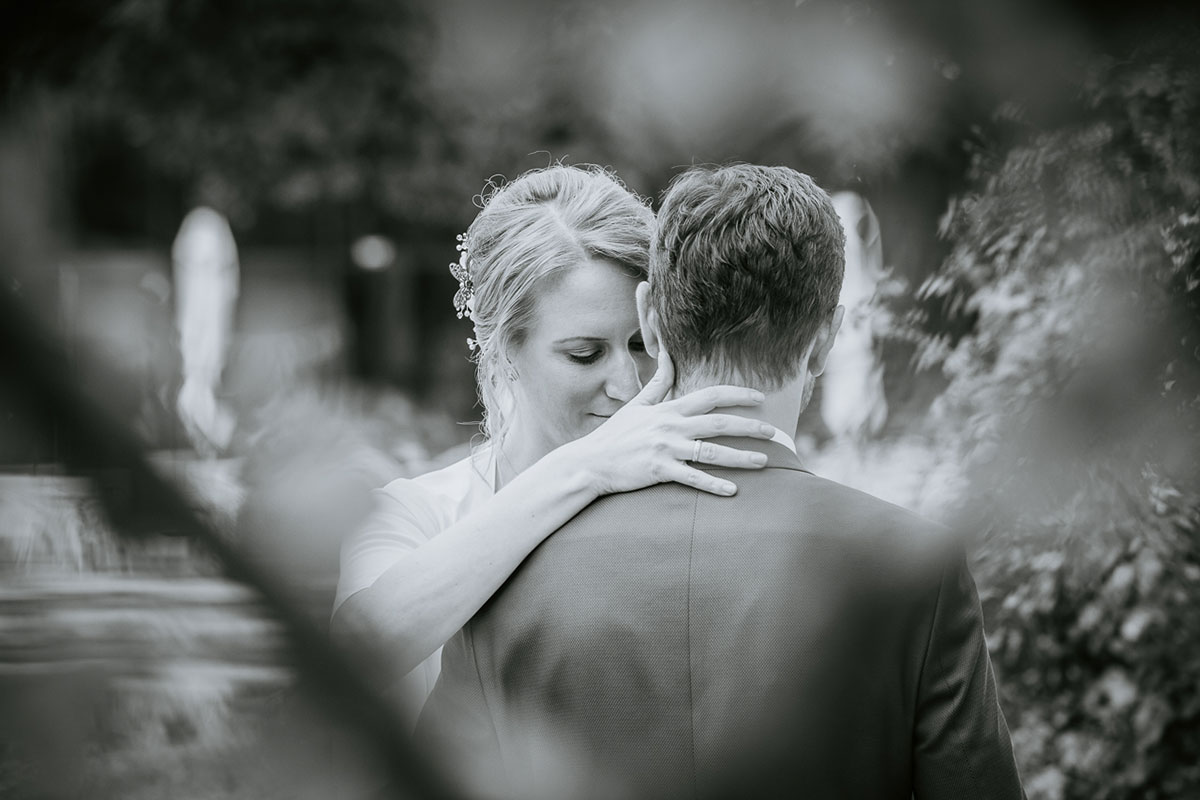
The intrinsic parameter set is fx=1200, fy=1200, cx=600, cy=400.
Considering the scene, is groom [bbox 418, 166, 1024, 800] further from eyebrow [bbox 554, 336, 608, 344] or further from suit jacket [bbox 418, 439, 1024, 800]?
eyebrow [bbox 554, 336, 608, 344]

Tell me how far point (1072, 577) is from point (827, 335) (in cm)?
206

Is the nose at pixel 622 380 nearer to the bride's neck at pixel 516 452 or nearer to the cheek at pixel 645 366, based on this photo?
the cheek at pixel 645 366

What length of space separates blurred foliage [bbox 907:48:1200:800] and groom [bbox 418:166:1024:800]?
1.79 m

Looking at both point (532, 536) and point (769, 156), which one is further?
point (769, 156)

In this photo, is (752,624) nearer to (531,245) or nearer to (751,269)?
(751,269)

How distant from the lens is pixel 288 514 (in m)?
0.69

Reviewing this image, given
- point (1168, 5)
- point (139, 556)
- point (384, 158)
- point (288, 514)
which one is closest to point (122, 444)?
point (139, 556)

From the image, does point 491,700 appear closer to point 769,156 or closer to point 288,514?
point 288,514

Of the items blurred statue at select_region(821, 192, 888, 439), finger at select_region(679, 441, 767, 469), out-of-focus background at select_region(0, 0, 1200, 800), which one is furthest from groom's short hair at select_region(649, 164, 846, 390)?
blurred statue at select_region(821, 192, 888, 439)

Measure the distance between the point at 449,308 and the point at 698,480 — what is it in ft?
26.7

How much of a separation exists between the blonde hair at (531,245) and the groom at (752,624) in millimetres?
756

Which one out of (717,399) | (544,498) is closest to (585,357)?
(544,498)

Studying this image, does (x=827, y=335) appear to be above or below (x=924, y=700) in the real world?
above

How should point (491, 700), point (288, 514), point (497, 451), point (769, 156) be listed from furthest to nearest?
point (769, 156), point (497, 451), point (491, 700), point (288, 514)
